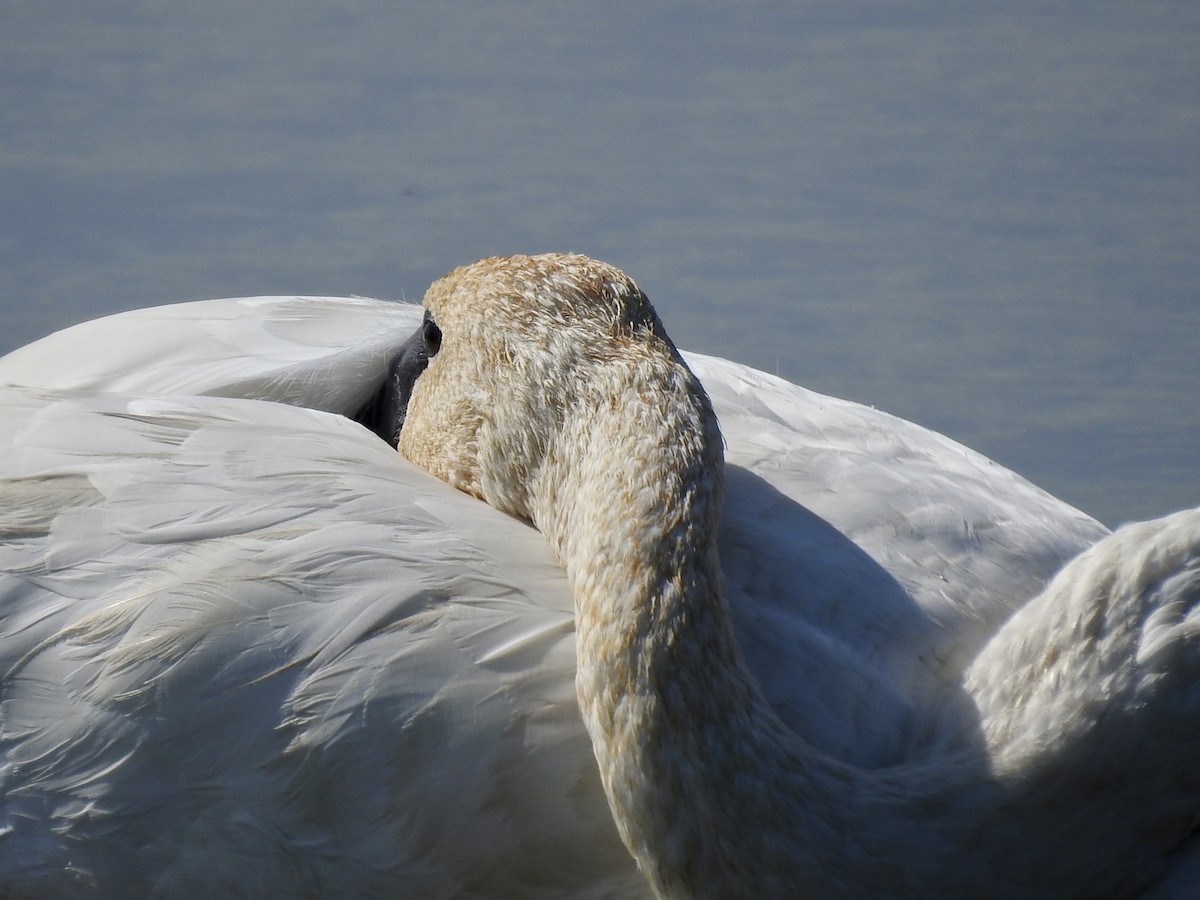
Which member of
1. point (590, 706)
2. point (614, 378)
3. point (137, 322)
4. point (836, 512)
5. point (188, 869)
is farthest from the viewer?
point (137, 322)

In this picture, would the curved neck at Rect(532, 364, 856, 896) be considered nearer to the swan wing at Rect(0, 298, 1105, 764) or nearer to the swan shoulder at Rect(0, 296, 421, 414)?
the swan wing at Rect(0, 298, 1105, 764)

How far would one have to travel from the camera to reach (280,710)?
2.01m

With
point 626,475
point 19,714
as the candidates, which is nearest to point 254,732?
point 19,714

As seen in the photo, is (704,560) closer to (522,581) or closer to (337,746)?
(522,581)

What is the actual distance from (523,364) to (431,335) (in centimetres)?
35

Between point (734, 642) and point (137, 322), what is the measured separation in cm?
151

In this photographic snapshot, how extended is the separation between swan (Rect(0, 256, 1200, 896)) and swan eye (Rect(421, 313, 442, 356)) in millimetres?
179

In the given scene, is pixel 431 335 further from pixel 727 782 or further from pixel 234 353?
pixel 727 782

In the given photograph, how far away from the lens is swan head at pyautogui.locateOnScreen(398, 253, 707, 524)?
86.9 inches

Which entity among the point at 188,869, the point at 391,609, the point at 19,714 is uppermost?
the point at 391,609

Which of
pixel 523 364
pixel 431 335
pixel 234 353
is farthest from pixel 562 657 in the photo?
pixel 234 353

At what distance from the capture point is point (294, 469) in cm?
225

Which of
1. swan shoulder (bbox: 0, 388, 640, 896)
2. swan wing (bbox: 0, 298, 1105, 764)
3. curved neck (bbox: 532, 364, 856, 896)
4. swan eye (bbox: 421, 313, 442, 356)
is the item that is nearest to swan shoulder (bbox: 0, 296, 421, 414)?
swan wing (bbox: 0, 298, 1105, 764)

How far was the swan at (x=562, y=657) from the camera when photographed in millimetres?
1839
